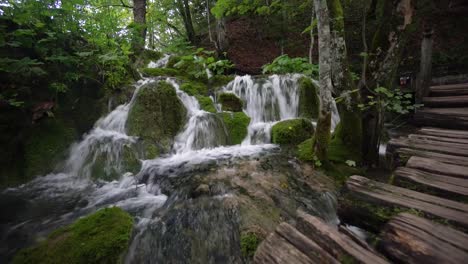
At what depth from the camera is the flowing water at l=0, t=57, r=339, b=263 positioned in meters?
2.94

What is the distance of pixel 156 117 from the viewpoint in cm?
625

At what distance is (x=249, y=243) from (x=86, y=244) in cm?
187

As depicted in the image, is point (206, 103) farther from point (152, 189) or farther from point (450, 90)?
point (450, 90)

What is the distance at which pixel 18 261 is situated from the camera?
8.10 ft

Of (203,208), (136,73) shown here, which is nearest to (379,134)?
(203,208)

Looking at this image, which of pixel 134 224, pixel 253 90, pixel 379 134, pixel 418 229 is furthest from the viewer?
pixel 253 90

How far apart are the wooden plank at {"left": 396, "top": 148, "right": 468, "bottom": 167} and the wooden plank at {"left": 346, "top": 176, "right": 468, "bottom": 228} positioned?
1.10 m

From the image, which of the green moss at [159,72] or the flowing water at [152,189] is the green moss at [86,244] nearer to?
the flowing water at [152,189]

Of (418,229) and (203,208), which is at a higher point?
(418,229)

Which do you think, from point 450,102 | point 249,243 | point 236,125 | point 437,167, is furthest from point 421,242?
point 450,102

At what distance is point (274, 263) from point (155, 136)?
5203 millimetres

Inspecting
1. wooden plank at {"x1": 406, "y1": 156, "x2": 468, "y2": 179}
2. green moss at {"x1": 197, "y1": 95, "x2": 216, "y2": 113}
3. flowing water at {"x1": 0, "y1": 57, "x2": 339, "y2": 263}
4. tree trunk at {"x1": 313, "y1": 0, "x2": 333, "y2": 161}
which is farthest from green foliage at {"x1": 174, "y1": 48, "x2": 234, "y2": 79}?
wooden plank at {"x1": 406, "y1": 156, "x2": 468, "y2": 179}

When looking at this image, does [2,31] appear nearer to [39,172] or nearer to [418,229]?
[39,172]

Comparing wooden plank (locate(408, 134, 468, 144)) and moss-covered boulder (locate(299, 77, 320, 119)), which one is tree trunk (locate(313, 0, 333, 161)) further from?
moss-covered boulder (locate(299, 77, 320, 119))
